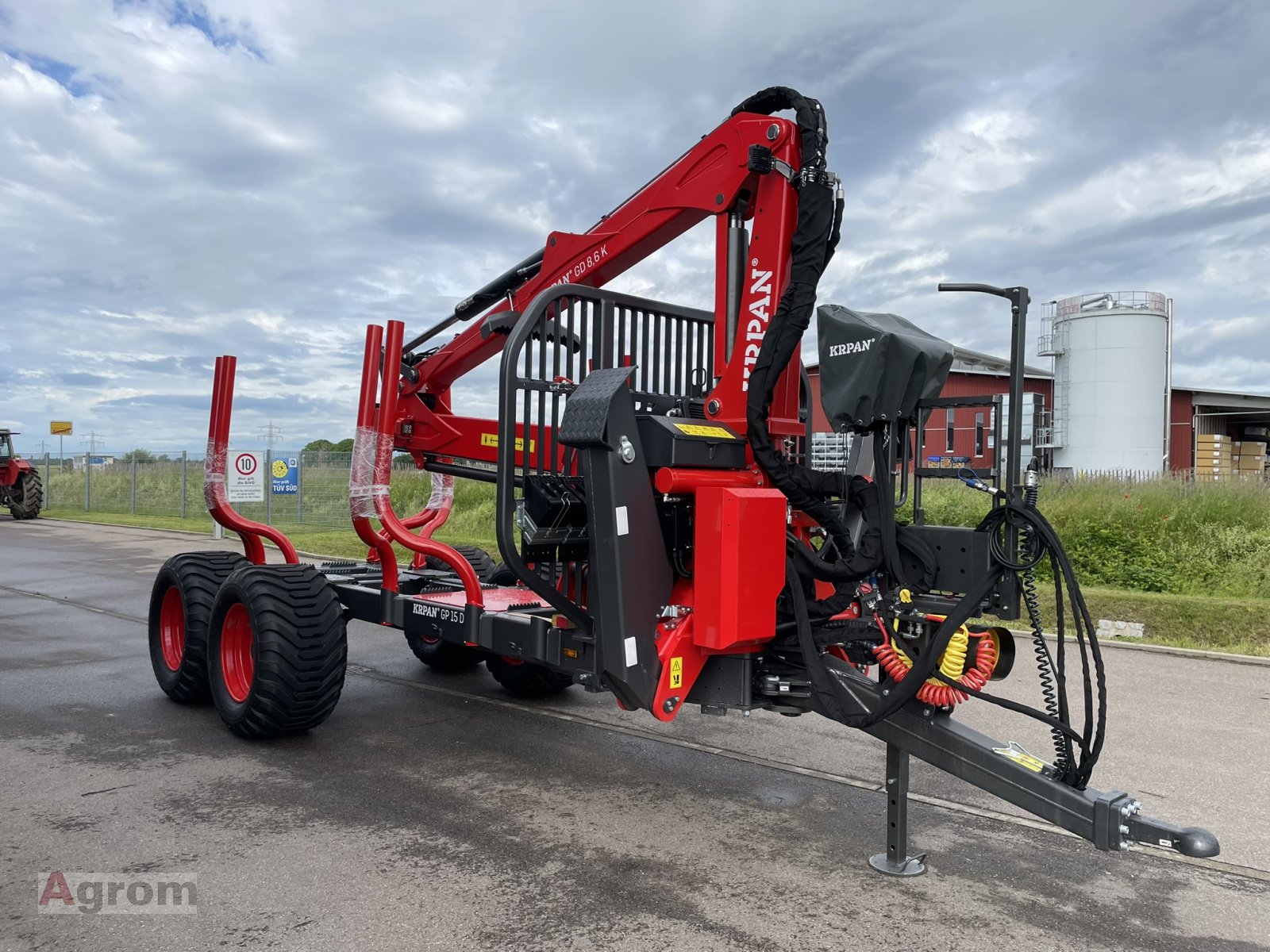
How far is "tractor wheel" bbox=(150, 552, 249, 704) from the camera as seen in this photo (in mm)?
6547

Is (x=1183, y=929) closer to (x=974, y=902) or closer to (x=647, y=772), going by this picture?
(x=974, y=902)

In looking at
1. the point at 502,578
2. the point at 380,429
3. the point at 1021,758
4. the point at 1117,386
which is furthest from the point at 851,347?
the point at 1117,386

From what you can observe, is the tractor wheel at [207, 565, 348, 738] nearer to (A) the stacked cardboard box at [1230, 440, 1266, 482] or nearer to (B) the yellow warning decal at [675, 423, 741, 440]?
(B) the yellow warning decal at [675, 423, 741, 440]

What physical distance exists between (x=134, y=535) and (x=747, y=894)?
2104 cm

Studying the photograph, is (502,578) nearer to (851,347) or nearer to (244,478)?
(851,347)

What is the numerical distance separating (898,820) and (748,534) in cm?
133

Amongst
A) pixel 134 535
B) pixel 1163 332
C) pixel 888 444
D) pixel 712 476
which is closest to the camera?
pixel 888 444

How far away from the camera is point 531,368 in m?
5.00

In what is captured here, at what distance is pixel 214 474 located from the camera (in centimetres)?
716

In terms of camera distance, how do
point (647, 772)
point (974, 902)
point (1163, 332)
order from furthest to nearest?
1. point (1163, 332)
2. point (647, 772)
3. point (974, 902)

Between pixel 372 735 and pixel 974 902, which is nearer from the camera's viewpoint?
pixel 974 902

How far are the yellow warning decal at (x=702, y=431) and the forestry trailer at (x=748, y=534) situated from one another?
0.02 meters

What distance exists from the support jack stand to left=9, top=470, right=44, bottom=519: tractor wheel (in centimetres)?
2958

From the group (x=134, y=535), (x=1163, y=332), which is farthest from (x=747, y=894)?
(x=1163, y=332)
